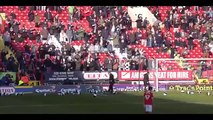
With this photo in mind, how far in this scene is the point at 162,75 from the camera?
141ft

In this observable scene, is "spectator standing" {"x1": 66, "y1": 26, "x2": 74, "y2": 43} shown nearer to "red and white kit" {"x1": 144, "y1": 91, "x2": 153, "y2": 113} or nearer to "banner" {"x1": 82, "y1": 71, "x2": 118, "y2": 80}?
"banner" {"x1": 82, "y1": 71, "x2": 118, "y2": 80}

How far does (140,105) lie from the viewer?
3033cm

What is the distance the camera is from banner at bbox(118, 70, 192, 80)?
4256 centimetres

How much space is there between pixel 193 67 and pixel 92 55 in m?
8.20

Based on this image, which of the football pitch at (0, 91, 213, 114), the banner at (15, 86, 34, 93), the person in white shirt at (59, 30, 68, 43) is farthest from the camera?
the person in white shirt at (59, 30, 68, 43)

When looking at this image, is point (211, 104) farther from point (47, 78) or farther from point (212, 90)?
point (47, 78)

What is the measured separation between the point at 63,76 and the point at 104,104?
36.8 ft

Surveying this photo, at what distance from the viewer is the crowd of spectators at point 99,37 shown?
141 feet

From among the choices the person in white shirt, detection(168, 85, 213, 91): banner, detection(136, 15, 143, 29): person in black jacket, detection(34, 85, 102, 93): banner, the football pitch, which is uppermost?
detection(136, 15, 143, 29): person in black jacket

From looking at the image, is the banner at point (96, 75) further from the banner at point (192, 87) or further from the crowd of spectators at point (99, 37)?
the banner at point (192, 87)

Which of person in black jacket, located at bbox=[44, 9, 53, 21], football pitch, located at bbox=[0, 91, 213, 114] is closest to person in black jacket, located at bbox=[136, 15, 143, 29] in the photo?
person in black jacket, located at bbox=[44, 9, 53, 21]

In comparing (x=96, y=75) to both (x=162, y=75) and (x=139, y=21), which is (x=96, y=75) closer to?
(x=162, y=75)

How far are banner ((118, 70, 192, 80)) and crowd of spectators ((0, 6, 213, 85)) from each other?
0.90 meters

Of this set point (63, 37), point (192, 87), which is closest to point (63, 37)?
point (63, 37)
